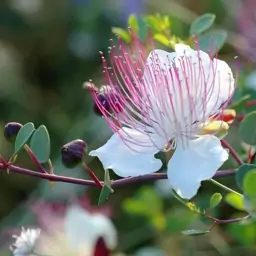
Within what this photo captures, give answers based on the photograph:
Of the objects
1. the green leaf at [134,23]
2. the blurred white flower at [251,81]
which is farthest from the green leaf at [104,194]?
the blurred white flower at [251,81]

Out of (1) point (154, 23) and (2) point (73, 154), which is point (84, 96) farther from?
(2) point (73, 154)

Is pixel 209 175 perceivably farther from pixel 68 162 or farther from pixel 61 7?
pixel 61 7

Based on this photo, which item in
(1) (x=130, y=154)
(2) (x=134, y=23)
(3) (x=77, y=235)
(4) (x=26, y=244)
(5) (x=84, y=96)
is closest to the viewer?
(1) (x=130, y=154)

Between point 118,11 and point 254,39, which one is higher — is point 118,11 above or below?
below

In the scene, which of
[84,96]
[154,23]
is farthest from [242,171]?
[84,96]

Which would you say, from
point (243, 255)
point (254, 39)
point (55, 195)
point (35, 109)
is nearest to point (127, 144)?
point (243, 255)

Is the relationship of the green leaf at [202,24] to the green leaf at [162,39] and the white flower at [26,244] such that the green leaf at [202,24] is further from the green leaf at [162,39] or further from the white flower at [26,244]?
the white flower at [26,244]

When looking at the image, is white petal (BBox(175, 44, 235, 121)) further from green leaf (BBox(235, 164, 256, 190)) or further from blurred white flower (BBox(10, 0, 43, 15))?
blurred white flower (BBox(10, 0, 43, 15))
